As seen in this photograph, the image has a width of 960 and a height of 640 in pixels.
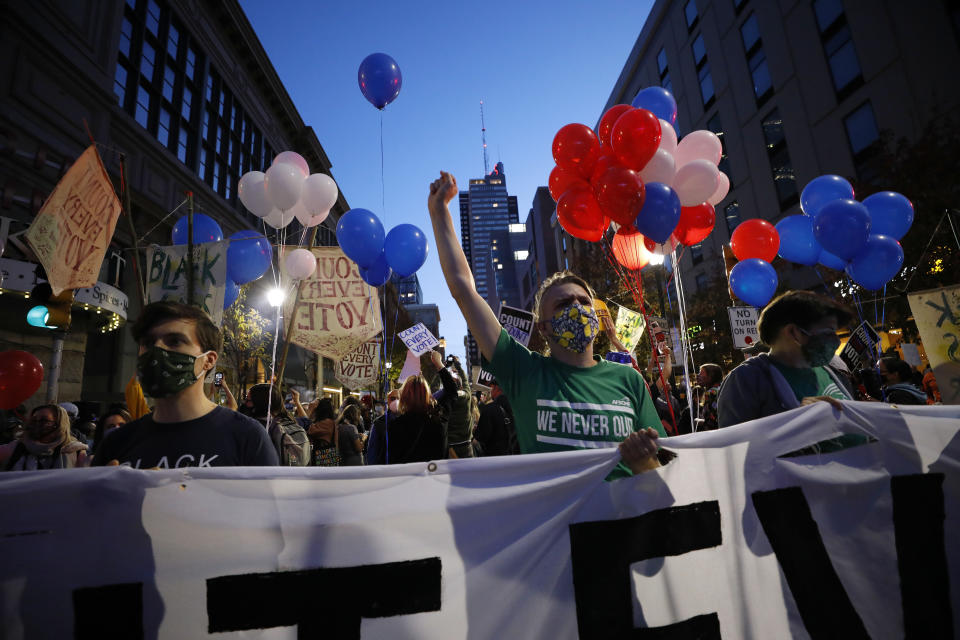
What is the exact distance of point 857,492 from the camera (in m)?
2.15

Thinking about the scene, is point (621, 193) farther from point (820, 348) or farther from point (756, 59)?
point (756, 59)

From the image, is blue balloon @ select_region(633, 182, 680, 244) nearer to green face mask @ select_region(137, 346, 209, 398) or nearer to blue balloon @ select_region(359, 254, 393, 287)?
blue balloon @ select_region(359, 254, 393, 287)

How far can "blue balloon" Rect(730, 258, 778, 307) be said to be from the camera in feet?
20.7

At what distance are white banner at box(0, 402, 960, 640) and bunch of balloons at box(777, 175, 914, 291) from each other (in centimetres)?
397

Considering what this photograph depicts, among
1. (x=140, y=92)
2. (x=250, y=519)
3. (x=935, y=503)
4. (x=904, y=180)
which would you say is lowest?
(x=935, y=503)

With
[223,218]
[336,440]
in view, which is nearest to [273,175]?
[336,440]

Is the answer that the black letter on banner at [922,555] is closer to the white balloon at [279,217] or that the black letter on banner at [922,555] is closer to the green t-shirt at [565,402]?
the green t-shirt at [565,402]

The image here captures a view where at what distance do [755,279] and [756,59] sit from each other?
19848 millimetres

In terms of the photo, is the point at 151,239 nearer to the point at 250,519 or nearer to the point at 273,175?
the point at 273,175

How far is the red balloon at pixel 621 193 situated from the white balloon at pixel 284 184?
154 inches

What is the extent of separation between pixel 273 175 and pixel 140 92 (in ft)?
51.8

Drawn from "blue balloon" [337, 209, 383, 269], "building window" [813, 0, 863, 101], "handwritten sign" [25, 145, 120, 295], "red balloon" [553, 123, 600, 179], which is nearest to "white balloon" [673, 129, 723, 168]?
"red balloon" [553, 123, 600, 179]

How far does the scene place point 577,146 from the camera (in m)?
4.64

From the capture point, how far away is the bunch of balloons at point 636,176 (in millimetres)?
4359
